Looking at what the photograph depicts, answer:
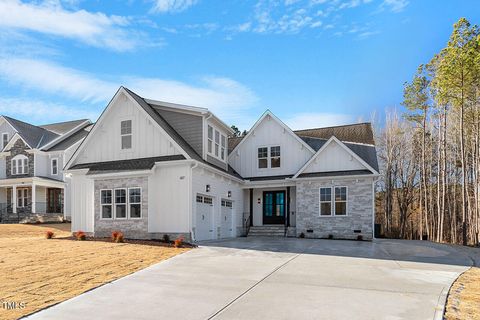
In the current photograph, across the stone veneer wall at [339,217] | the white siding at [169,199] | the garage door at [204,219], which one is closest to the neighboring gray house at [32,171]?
the white siding at [169,199]

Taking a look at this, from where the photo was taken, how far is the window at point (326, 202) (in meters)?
18.9

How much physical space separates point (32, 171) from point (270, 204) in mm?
20842

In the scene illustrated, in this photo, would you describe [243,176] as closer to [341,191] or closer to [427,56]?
[341,191]

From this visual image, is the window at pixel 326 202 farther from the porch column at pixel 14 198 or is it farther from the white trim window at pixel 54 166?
the porch column at pixel 14 198

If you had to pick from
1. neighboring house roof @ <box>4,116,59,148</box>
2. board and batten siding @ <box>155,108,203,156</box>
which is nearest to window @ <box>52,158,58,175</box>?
neighboring house roof @ <box>4,116,59,148</box>

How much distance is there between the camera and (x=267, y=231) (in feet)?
67.5

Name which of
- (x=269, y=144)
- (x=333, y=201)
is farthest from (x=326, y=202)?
(x=269, y=144)

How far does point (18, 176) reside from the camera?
101 ft

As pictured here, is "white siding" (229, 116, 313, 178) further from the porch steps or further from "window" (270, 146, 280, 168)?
the porch steps

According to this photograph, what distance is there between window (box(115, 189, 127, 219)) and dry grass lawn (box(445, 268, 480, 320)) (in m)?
12.7

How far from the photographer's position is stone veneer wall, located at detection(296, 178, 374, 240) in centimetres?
1814

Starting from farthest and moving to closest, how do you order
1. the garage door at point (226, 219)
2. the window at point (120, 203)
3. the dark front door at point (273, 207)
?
the dark front door at point (273, 207) < the garage door at point (226, 219) < the window at point (120, 203)

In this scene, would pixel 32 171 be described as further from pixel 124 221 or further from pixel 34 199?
pixel 124 221

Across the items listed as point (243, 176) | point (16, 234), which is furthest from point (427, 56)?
point (16, 234)
